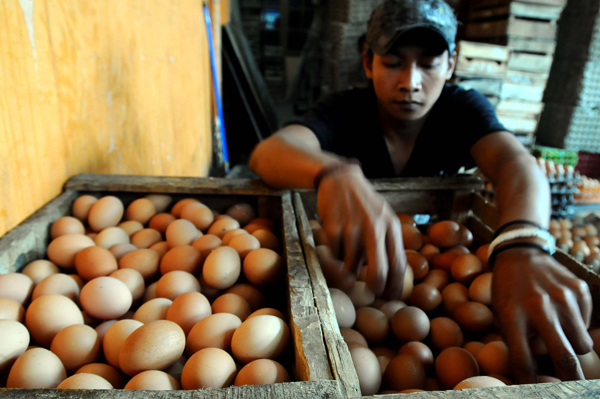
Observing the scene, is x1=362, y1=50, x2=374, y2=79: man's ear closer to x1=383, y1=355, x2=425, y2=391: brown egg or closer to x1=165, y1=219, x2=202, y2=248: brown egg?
x1=165, y1=219, x2=202, y2=248: brown egg

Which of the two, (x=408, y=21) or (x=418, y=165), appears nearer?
(x=408, y=21)

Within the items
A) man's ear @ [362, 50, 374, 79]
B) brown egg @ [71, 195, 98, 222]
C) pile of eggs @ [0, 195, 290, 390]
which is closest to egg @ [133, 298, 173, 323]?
pile of eggs @ [0, 195, 290, 390]

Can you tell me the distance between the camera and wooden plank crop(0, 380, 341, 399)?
2.08 feet

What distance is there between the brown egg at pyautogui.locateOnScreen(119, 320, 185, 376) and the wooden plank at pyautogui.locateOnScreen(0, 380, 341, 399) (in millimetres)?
222

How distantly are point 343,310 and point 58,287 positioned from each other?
84cm

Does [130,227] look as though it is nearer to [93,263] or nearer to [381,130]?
[93,263]

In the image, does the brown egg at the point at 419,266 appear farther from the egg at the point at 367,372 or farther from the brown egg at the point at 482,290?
the egg at the point at 367,372

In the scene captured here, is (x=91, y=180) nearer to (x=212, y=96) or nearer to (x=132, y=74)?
(x=132, y=74)

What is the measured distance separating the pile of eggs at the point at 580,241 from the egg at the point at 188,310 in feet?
6.32

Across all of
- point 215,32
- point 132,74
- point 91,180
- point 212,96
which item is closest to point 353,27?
point 215,32

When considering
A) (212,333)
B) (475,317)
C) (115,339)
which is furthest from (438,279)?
(115,339)

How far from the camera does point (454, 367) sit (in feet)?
3.31

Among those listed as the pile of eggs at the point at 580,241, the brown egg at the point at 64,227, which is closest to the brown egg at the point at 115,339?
the brown egg at the point at 64,227

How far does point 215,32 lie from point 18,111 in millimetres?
4171
